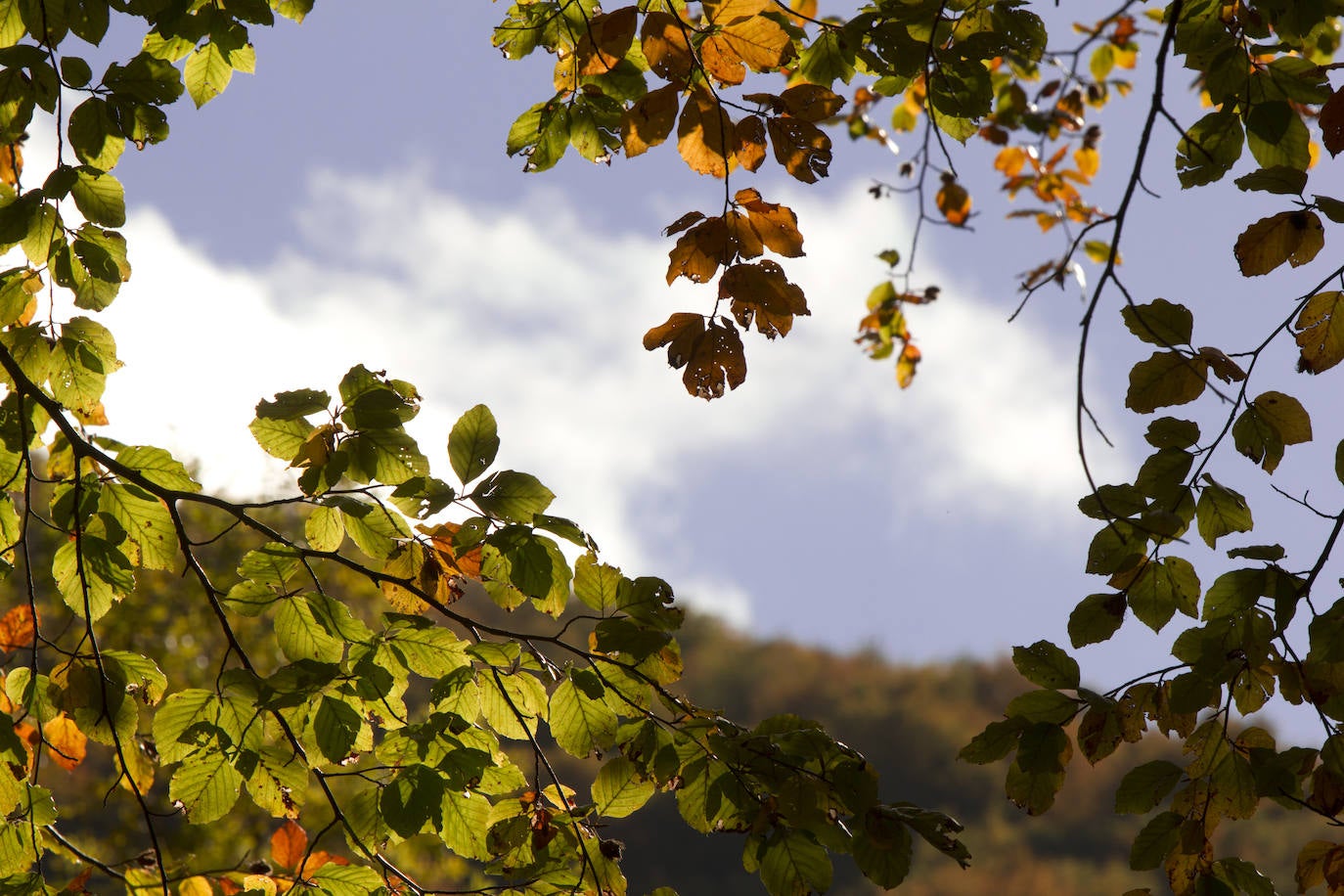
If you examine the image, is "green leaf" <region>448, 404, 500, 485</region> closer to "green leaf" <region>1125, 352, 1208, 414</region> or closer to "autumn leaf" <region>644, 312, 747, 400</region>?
"autumn leaf" <region>644, 312, 747, 400</region>

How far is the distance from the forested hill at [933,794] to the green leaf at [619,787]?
12.7 m


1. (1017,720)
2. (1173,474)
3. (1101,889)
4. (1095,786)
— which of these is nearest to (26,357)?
(1017,720)

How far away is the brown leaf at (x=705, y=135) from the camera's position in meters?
1.34

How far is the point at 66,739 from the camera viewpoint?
166cm

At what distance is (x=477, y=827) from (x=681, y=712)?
31 centimetres

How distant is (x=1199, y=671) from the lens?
118 centimetres

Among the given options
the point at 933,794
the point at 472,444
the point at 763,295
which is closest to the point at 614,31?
the point at 763,295

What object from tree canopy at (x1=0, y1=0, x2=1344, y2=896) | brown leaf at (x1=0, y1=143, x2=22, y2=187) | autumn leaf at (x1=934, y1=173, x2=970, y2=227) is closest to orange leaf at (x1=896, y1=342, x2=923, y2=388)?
autumn leaf at (x1=934, y1=173, x2=970, y2=227)

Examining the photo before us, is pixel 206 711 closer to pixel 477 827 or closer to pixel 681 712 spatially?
pixel 477 827

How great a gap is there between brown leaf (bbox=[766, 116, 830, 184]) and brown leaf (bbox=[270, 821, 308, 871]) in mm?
1139

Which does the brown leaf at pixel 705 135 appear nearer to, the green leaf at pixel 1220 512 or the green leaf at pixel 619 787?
the green leaf at pixel 1220 512

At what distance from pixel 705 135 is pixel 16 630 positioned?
1.42m

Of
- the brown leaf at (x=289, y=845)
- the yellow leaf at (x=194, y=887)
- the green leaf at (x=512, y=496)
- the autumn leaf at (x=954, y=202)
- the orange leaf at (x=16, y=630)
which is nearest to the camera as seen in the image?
the green leaf at (x=512, y=496)

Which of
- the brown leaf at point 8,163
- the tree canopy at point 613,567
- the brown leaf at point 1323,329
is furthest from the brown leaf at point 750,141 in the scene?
the brown leaf at point 8,163
